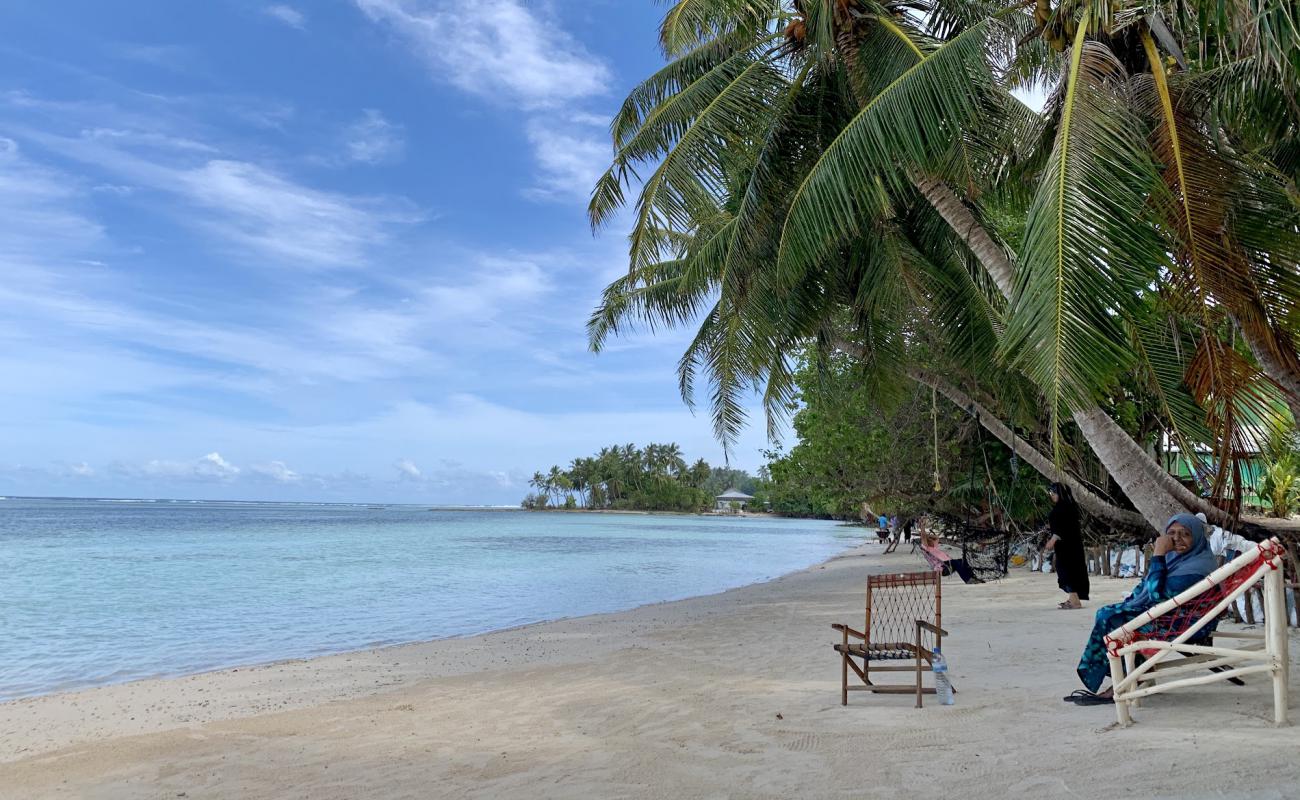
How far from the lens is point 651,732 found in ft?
17.4

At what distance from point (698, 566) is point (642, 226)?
777 inches

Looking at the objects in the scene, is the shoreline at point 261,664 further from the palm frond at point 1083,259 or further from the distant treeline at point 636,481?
the distant treeline at point 636,481

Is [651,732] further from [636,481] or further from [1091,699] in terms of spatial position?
[636,481]

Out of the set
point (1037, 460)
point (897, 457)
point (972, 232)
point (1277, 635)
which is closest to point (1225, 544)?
point (972, 232)

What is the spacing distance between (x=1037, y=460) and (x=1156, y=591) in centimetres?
795

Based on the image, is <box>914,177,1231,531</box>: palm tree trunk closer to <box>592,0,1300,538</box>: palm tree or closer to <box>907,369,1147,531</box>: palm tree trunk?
<box>592,0,1300,538</box>: palm tree

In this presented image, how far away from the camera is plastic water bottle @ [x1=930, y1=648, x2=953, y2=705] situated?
5410 millimetres

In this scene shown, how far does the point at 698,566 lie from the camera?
89.9 feet

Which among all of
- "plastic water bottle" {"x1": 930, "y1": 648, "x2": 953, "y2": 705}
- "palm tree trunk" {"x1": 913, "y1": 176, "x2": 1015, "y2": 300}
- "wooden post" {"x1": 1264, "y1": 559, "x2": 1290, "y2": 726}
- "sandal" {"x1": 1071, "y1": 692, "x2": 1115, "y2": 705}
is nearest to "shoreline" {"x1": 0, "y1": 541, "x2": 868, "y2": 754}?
"plastic water bottle" {"x1": 930, "y1": 648, "x2": 953, "y2": 705}

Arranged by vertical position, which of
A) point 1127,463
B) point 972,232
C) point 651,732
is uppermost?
point 972,232

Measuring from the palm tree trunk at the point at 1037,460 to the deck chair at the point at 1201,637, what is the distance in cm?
703

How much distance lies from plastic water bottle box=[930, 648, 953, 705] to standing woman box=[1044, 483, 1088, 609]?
4.45 meters

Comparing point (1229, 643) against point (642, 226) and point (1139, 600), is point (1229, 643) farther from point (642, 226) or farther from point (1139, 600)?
point (642, 226)

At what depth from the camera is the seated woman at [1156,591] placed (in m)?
4.98
